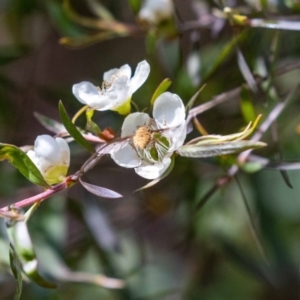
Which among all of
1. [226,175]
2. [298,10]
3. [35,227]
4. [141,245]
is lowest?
[141,245]

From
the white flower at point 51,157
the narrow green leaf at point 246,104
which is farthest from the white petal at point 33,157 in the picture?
the narrow green leaf at point 246,104

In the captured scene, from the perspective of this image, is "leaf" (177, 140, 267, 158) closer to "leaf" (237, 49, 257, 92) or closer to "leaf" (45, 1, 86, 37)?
"leaf" (237, 49, 257, 92)

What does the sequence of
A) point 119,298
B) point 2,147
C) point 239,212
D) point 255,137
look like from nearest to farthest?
point 2,147 < point 255,137 < point 119,298 < point 239,212

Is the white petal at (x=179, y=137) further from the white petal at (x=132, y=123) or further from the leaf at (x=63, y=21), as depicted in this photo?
the leaf at (x=63, y=21)

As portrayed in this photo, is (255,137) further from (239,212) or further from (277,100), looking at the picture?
(239,212)

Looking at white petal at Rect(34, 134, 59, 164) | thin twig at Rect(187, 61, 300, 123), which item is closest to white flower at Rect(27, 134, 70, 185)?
white petal at Rect(34, 134, 59, 164)

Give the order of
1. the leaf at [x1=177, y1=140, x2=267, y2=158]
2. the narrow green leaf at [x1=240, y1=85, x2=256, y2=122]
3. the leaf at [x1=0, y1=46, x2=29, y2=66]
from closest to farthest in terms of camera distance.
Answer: the leaf at [x1=177, y1=140, x2=267, y2=158] < the narrow green leaf at [x1=240, y1=85, x2=256, y2=122] < the leaf at [x1=0, y1=46, x2=29, y2=66]

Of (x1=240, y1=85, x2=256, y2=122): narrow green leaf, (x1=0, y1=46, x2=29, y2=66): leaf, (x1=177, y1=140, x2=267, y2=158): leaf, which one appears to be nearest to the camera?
(x1=177, y1=140, x2=267, y2=158): leaf

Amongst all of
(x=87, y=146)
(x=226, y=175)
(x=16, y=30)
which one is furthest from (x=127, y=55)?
(x=87, y=146)

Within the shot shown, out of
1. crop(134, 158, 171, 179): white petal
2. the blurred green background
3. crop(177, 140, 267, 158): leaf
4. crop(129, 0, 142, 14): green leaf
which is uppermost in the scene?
crop(129, 0, 142, 14): green leaf
